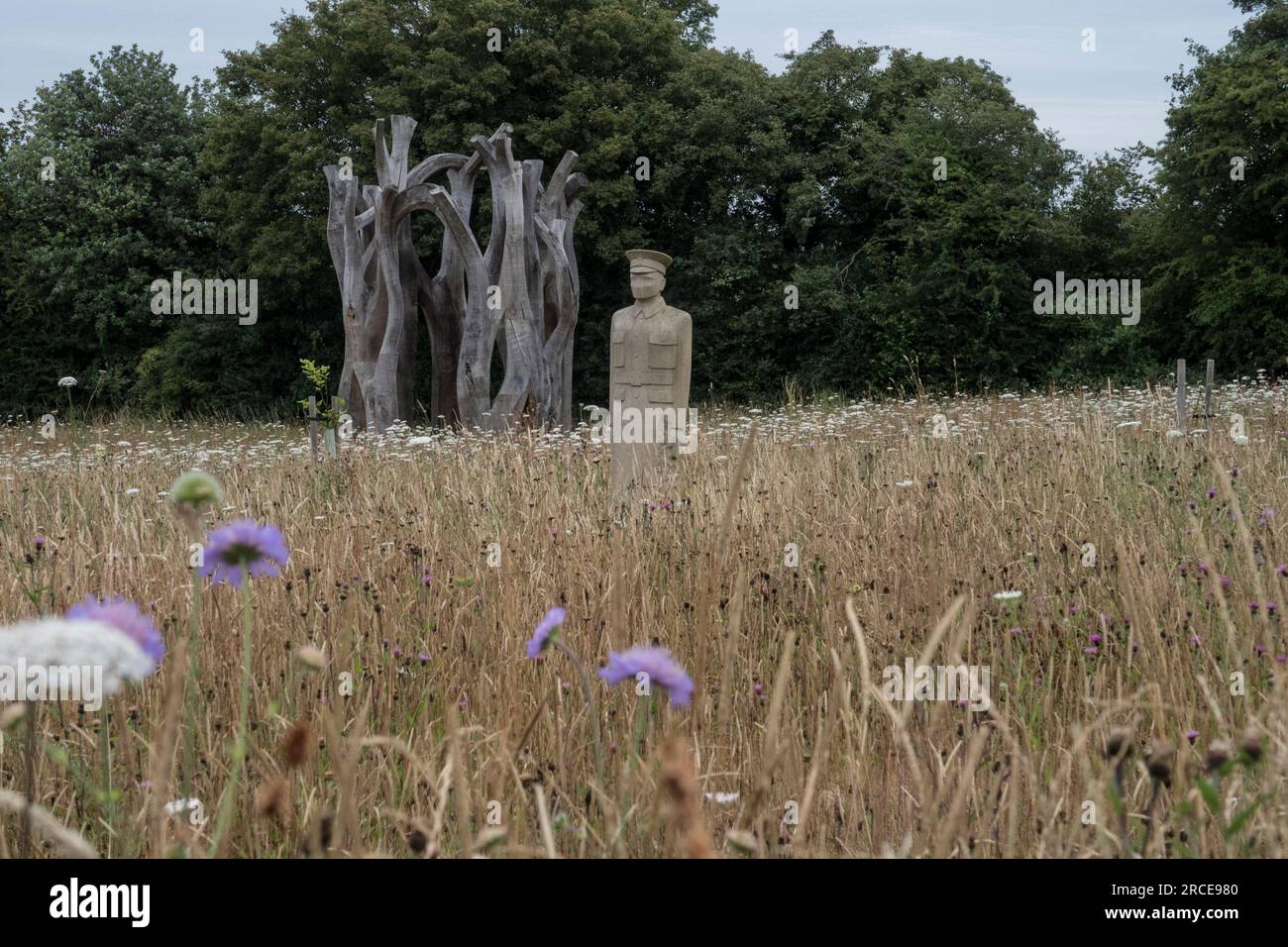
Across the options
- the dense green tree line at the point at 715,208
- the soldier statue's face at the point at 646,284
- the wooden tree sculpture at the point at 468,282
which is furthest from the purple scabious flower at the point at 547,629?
the dense green tree line at the point at 715,208

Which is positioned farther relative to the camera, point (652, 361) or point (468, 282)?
point (468, 282)

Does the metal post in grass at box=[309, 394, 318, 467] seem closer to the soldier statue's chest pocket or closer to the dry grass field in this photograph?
the dry grass field

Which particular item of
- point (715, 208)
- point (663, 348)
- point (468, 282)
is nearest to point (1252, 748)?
point (663, 348)

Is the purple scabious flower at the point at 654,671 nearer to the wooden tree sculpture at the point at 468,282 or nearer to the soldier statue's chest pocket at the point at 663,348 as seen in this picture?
the soldier statue's chest pocket at the point at 663,348

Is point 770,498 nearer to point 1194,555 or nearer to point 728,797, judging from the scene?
point 1194,555

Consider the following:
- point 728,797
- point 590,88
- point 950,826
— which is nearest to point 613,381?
point 728,797

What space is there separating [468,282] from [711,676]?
12322 millimetres

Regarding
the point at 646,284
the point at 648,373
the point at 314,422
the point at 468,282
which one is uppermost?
the point at 468,282

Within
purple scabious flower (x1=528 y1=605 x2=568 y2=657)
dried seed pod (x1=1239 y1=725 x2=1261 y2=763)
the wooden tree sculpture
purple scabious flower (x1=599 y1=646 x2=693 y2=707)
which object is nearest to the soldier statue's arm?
the wooden tree sculpture

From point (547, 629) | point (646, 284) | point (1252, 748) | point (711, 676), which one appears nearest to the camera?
point (1252, 748)

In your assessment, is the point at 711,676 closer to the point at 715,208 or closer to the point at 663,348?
the point at 663,348

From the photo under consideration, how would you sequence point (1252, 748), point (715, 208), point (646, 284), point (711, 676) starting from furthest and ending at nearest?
point (715, 208) → point (646, 284) → point (711, 676) → point (1252, 748)

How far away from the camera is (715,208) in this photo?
77.5ft

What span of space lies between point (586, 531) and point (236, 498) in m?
2.75
